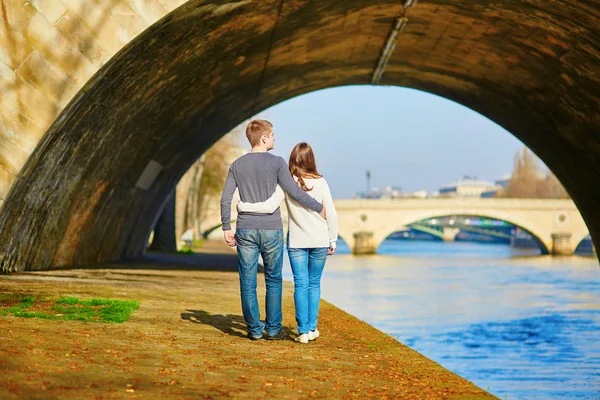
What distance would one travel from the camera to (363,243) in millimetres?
71000

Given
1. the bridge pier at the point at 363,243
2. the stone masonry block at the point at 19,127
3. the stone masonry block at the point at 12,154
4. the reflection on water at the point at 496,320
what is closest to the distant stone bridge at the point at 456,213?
the bridge pier at the point at 363,243

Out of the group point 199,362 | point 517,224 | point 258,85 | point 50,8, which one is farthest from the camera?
point 517,224

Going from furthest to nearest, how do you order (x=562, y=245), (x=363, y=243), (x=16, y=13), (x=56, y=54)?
(x=363, y=243) → (x=562, y=245) → (x=56, y=54) → (x=16, y=13)

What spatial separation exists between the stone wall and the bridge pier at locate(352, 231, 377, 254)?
6086cm

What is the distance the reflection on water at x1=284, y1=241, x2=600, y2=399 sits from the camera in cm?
1497

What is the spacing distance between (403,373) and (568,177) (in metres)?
13.8

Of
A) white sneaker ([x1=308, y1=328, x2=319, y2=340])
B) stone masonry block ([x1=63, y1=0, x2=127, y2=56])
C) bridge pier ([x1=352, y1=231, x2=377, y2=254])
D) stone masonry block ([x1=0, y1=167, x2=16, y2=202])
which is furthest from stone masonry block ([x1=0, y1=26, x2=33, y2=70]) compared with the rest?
bridge pier ([x1=352, y1=231, x2=377, y2=254])

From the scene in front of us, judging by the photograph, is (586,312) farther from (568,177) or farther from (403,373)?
(403,373)

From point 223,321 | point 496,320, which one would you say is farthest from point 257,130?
point 496,320

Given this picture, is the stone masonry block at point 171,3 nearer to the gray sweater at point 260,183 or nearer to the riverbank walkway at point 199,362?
the gray sweater at point 260,183

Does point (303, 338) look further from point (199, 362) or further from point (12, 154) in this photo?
point (12, 154)

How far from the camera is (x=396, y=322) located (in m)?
22.6

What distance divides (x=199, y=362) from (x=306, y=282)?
177 centimetres

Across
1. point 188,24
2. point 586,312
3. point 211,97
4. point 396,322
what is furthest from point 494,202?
point 188,24
